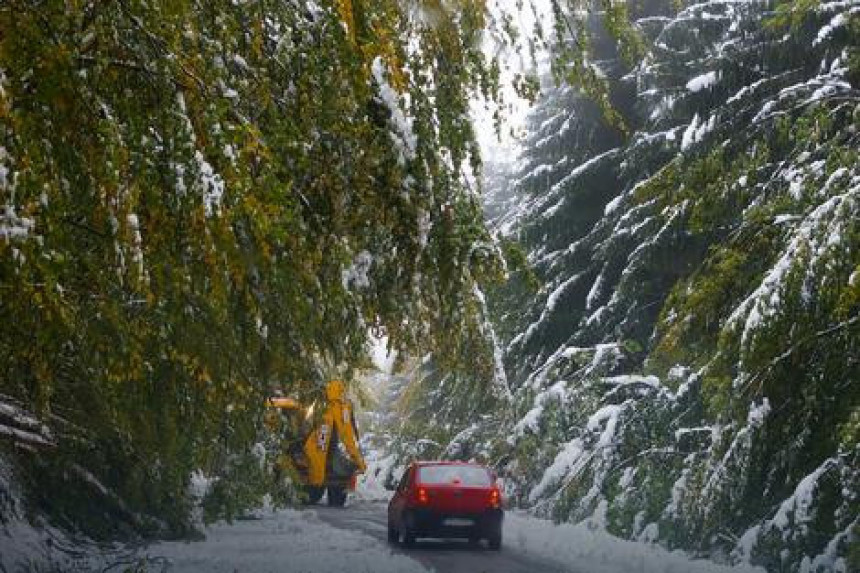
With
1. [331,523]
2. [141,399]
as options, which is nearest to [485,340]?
[141,399]

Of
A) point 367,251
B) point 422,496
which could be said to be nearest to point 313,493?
point 422,496

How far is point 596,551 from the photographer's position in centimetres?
1570

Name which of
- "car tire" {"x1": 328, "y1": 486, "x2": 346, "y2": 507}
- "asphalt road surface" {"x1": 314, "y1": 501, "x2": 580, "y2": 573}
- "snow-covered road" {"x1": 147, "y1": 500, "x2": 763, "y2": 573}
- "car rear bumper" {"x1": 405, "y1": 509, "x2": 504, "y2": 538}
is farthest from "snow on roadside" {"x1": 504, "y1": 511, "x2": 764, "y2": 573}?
"car tire" {"x1": 328, "y1": 486, "x2": 346, "y2": 507}

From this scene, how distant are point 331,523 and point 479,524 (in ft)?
18.5

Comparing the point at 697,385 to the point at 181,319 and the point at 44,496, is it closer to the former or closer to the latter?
the point at 44,496

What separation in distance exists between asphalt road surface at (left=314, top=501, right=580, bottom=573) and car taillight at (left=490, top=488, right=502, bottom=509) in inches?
Result: 25.9

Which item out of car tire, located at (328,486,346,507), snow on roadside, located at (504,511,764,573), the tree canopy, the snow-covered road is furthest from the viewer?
car tire, located at (328,486,346,507)

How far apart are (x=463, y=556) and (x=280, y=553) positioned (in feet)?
8.94

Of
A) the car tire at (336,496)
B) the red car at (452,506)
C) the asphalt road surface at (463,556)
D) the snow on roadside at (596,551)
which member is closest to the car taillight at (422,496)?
the red car at (452,506)

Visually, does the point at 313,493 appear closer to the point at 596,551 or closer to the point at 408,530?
the point at 408,530

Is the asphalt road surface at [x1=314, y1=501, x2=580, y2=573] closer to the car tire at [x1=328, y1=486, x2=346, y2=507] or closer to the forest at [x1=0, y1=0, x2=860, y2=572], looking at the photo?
the forest at [x1=0, y1=0, x2=860, y2=572]

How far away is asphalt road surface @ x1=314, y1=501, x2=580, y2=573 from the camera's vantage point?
13648mm

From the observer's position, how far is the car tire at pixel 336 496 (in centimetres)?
3158

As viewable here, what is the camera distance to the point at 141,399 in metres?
7.30
